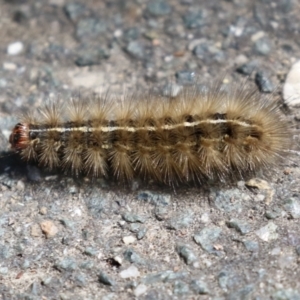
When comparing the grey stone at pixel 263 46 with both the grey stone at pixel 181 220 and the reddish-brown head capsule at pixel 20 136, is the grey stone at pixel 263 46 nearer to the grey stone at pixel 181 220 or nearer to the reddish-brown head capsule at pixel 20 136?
the grey stone at pixel 181 220

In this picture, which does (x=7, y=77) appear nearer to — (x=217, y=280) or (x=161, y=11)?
(x=161, y=11)

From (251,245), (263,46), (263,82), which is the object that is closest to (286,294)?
(251,245)

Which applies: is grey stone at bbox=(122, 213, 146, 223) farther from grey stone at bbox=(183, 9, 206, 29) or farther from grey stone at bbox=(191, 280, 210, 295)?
grey stone at bbox=(183, 9, 206, 29)

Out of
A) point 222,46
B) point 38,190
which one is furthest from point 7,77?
point 222,46

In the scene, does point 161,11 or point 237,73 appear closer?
point 237,73

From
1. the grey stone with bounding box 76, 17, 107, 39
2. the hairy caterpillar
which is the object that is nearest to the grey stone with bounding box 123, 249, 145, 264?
the hairy caterpillar

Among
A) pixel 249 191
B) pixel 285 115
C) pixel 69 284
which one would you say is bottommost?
pixel 69 284
